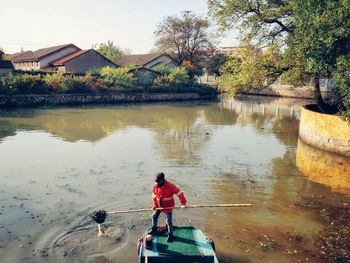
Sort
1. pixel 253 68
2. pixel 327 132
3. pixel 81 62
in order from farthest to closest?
pixel 81 62 < pixel 253 68 < pixel 327 132

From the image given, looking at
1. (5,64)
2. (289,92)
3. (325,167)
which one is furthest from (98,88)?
(325,167)

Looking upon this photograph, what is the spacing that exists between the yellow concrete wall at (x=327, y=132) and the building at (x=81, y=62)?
1633 inches

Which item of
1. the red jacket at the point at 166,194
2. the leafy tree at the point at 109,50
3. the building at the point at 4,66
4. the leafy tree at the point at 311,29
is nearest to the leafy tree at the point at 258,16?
the leafy tree at the point at 311,29

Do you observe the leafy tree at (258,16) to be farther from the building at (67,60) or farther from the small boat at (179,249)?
the building at (67,60)

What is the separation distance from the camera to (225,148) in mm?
20422

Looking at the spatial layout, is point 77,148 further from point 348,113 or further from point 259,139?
point 348,113

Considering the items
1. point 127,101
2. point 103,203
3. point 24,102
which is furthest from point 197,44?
point 103,203

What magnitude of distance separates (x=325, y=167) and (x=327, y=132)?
3.23 m

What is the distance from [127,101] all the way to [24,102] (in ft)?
42.9

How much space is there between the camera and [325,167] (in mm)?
16766

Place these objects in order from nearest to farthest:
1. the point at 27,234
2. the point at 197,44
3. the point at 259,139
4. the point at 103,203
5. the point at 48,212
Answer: the point at 27,234, the point at 48,212, the point at 103,203, the point at 259,139, the point at 197,44

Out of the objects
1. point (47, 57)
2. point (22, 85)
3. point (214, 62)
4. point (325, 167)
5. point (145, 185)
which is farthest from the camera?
point (214, 62)

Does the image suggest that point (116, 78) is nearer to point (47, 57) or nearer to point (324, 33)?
point (47, 57)

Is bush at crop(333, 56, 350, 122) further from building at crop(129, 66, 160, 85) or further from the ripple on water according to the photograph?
building at crop(129, 66, 160, 85)
